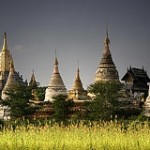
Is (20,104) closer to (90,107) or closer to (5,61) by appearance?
(90,107)

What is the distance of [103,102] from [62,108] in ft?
12.4

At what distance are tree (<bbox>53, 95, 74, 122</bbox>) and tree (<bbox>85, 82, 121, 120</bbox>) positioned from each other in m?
1.45

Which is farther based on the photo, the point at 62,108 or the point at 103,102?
the point at 62,108

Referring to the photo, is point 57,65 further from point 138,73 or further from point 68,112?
point 68,112

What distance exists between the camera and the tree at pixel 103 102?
30.2 m

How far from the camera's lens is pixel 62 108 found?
110 ft

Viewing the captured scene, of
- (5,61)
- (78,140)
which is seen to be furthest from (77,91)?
(78,140)

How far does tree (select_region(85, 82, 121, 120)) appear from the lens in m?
30.2

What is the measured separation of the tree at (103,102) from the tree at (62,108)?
57.0 inches

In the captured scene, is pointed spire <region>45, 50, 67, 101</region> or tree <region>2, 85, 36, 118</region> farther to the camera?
pointed spire <region>45, 50, 67, 101</region>

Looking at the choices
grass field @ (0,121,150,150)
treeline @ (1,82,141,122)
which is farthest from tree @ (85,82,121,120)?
grass field @ (0,121,150,150)

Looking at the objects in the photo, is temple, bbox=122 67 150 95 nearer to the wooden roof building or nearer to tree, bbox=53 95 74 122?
the wooden roof building

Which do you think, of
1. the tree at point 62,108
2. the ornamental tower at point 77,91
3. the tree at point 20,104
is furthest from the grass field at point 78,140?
the ornamental tower at point 77,91

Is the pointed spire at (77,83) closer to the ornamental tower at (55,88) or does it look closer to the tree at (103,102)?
the ornamental tower at (55,88)
